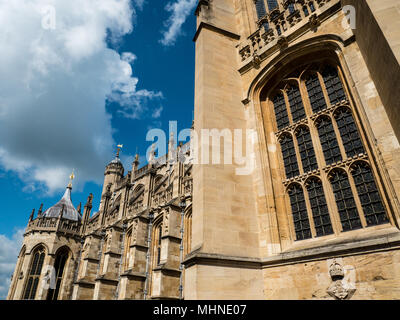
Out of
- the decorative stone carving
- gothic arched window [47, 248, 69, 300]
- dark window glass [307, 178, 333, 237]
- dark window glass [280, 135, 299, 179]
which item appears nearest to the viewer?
the decorative stone carving

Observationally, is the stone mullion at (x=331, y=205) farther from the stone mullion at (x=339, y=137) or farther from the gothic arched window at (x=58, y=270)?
the gothic arched window at (x=58, y=270)

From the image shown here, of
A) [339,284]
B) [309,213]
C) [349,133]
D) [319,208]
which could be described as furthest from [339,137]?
[339,284]

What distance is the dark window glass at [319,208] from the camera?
18.8ft

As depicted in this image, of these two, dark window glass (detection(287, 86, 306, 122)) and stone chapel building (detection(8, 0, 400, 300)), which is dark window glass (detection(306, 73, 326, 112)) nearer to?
stone chapel building (detection(8, 0, 400, 300))

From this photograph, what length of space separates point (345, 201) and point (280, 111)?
10.7 ft

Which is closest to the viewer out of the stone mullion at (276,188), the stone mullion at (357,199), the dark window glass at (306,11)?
the stone mullion at (357,199)

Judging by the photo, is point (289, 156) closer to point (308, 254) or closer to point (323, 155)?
point (323, 155)

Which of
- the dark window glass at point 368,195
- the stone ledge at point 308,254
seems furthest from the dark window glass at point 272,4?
the stone ledge at point 308,254

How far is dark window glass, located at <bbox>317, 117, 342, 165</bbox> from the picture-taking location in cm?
607

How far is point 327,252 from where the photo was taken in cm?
498

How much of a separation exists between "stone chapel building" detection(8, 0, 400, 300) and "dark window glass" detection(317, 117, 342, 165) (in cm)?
2

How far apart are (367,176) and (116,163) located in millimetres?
37184

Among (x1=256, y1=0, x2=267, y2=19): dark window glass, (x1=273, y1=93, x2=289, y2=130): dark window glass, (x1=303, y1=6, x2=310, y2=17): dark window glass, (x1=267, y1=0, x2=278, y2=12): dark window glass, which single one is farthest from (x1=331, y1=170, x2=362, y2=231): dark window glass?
(x1=267, y1=0, x2=278, y2=12): dark window glass
